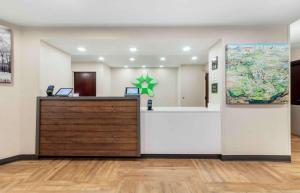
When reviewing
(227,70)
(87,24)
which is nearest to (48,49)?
(87,24)

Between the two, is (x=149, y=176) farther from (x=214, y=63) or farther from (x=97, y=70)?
(x=97, y=70)

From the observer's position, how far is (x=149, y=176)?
3.17 metres

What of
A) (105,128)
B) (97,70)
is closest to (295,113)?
(105,128)

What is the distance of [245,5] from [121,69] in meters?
6.52

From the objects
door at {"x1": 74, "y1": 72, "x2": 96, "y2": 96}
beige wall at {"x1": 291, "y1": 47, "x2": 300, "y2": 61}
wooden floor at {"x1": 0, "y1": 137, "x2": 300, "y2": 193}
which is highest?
beige wall at {"x1": 291, "y1": 47, "x2": 300, "y2": 61}

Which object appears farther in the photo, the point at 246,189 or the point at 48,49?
the point at 48,49

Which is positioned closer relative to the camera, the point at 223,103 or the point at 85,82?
the point at 223,103

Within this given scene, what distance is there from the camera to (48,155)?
3971 mm

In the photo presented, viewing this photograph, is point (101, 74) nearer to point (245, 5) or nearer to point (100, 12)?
point (100, 12)

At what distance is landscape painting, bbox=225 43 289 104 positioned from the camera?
3.77 metres

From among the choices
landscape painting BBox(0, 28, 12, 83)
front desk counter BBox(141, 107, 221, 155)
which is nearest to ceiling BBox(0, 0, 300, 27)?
landscape painting BBox(0, 28, 12, 83)

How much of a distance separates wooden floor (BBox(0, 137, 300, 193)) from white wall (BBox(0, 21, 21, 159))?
34cm

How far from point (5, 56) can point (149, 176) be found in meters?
3.35

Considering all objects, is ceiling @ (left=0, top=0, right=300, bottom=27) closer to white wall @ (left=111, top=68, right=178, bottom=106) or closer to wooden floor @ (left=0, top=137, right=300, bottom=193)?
wooden floor @ (left=0, top=137, right=300, bottom=193)
